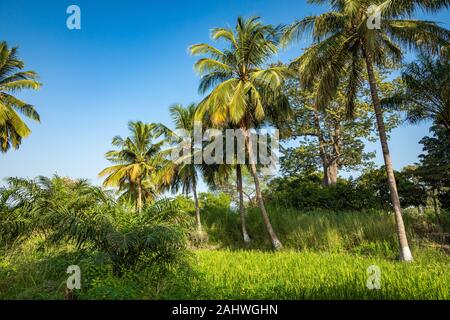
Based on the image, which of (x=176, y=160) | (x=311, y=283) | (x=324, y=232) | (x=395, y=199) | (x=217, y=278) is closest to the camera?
(x=311, y=283)

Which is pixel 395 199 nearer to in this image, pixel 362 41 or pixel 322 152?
pixel 362 41

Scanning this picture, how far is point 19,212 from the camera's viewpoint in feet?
32.2

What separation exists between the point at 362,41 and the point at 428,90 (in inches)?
203

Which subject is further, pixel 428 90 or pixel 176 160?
pixel 176 160

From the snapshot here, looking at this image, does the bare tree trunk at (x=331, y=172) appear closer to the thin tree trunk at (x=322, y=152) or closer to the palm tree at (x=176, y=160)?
the thin tree trunk at (x=322, y=152)

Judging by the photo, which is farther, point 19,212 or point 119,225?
point 19,212

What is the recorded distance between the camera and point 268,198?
23.8m

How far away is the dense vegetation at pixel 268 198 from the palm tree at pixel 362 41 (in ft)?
0.18

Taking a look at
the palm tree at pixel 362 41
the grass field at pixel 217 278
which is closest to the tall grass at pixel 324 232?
the grass field at pixel 217 278

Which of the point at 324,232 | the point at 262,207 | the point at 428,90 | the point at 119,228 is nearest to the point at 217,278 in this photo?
the point at 119,228
